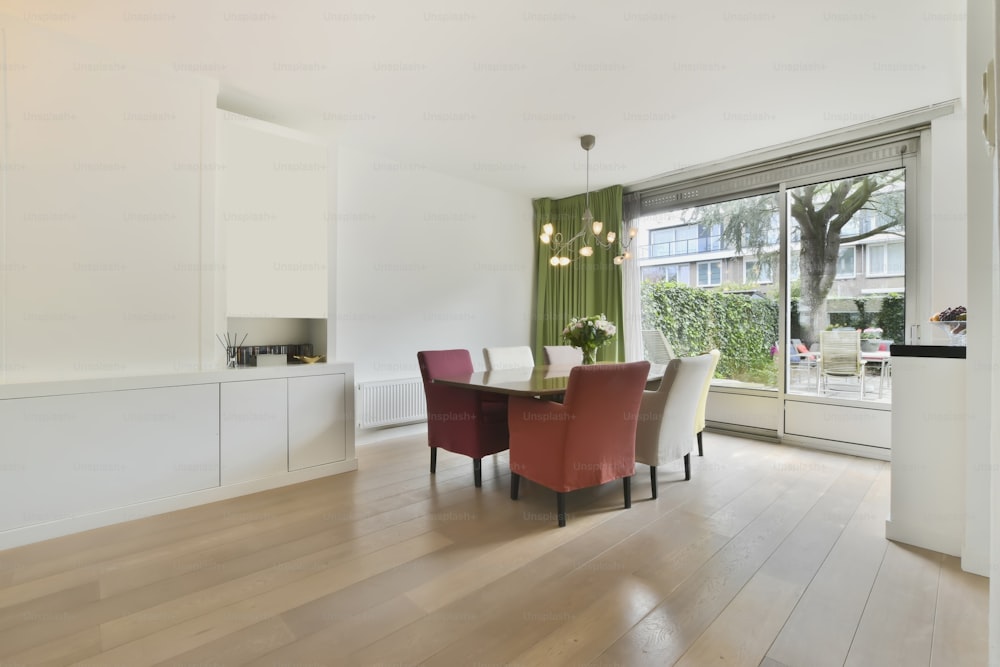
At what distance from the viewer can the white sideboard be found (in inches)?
95.0

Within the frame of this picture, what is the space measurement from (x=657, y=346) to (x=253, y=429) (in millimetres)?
4049

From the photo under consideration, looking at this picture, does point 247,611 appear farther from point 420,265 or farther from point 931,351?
point 420,265

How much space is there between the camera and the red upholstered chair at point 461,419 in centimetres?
323

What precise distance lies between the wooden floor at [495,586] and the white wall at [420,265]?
6.25 ft

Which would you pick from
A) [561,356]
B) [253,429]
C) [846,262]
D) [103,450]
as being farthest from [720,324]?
[103,450]

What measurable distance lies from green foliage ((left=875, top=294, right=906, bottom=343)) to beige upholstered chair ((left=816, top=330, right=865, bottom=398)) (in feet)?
0.66

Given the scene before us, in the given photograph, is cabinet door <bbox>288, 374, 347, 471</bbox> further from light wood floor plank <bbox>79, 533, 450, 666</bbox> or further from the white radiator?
light wood floor plank <bbox>79, 533, 450, 666</bbox>

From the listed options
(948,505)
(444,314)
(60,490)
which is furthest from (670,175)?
(60,490)

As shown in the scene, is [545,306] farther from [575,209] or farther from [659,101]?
[659,101]

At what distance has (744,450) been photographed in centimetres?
415

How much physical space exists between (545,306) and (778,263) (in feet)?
8.63

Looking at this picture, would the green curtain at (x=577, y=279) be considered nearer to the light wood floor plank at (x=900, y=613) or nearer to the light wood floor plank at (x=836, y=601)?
the light wood floor plank at (x=836, y=601)

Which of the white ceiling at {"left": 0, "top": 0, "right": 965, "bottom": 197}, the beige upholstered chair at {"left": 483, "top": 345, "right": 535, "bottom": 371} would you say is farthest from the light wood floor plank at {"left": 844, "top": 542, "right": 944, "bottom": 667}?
the white ceiling at {"left": 0, "top": 0, "right": 965, "bottom": 197}

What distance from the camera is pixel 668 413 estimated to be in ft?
→ 9.92
